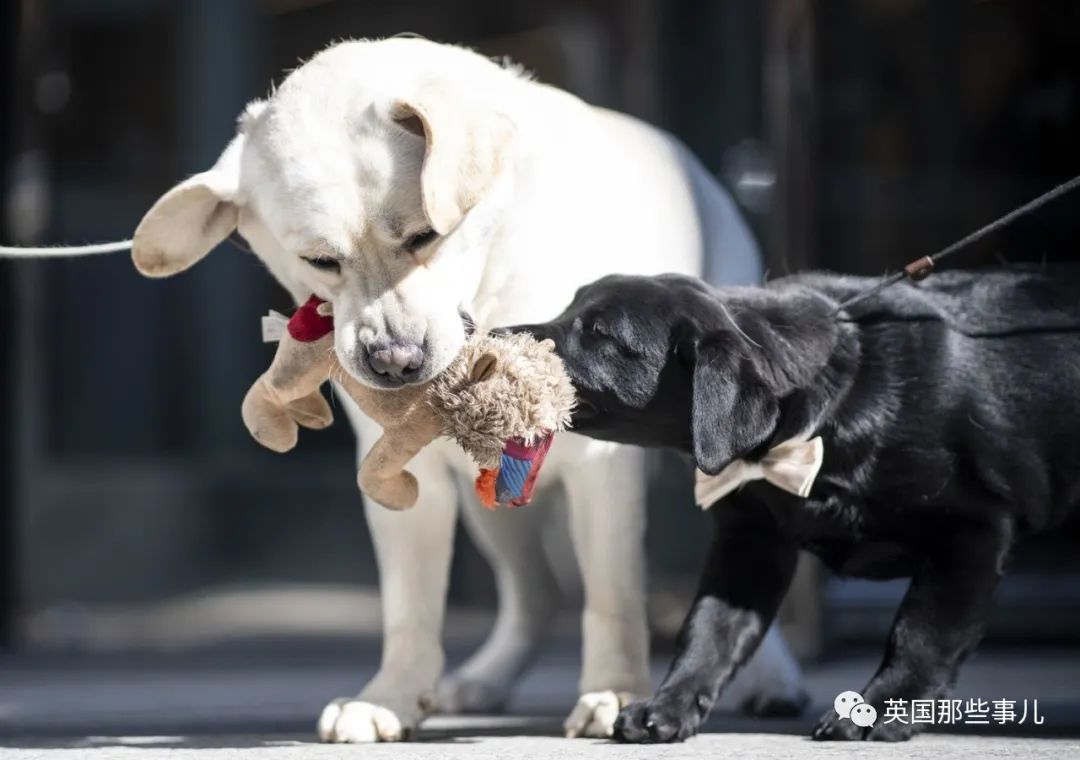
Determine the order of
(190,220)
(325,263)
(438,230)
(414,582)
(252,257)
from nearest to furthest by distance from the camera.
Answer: (438,230) < (325,263) < (190,220) < (414,582) < (252,257)

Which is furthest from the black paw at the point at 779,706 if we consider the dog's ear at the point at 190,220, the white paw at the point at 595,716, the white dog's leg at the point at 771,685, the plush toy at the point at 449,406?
the dog's ear at the point at 190,220

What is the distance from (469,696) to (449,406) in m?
1.16

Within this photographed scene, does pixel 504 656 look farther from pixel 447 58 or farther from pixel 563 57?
pixel 563 57

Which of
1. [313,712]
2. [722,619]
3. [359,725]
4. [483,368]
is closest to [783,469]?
[722,619]

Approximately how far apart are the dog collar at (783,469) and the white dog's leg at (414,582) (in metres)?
0.68

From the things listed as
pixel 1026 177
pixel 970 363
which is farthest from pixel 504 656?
pixel 1026 177

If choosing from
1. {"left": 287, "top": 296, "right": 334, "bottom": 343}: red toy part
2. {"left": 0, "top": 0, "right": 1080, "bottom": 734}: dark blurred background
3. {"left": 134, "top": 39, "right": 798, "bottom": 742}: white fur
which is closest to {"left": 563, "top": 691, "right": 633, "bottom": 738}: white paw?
{"left": 134, "top": 39, "right": 798, "bottom": 742}: white fur

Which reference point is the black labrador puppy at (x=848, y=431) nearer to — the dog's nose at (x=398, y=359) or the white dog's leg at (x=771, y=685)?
the dog's nose at (x=398, y=359)

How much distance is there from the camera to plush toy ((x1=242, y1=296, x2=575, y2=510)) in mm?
2850

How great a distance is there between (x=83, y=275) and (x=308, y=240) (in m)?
2.98

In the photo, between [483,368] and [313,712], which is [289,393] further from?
[313,712]

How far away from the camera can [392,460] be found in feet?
10.0

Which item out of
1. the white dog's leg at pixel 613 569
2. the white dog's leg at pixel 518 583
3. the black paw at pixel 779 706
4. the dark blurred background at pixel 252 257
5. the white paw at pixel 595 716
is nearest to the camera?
the white paw at pixel 595 716

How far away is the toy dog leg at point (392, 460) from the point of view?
3027 millimetres
